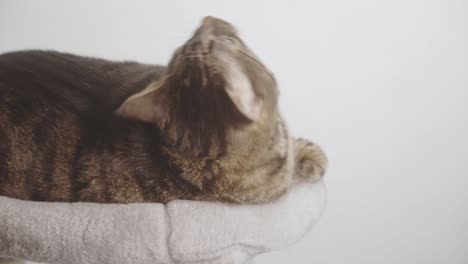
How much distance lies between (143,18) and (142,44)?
0.06 metres

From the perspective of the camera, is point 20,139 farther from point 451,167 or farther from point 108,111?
point 451,167

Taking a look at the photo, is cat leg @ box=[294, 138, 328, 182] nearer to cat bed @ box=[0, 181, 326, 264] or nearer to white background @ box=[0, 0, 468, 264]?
cat bed @ box=[0, 181, 326, 264]

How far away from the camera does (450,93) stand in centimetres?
98

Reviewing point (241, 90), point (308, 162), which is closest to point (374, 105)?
point (308, 162)

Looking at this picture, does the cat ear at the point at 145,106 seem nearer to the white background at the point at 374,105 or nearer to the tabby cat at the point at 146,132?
the tabby cat at the point at 146,132

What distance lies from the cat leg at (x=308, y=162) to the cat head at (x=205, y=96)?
15 centimetres

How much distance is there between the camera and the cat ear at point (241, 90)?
1.85 feet

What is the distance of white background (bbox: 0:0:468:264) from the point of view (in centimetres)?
98

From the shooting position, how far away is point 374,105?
1018mm

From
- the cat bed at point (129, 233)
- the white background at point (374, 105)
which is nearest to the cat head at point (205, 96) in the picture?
the cat bed at point (129, 233)

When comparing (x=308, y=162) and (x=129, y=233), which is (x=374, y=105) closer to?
(x=308, y=162)

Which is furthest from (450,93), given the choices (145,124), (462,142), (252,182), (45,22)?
(45,22)

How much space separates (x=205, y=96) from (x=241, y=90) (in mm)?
46

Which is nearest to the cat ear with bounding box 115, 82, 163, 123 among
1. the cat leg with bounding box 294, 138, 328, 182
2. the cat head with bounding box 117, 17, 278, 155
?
the cat head with bounding box 117, 17, 278, 155
